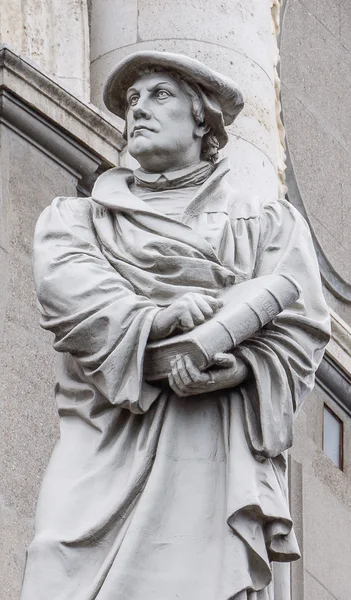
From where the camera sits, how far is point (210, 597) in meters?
8.05

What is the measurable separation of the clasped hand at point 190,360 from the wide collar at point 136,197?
44 cm

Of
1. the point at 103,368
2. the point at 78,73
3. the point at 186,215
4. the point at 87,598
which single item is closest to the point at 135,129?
the point at 186,215

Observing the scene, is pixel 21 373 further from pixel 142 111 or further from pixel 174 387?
pixel 174 387

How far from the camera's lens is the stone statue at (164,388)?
8125 mm

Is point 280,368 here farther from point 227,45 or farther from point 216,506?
point 227,45

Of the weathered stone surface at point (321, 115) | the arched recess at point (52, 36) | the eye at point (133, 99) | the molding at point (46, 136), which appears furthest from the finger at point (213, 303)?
the weathered stone surface at point (321, 115)

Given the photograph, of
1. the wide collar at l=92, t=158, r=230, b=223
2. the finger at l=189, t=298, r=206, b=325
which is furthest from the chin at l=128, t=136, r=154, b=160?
the finger at l=189, t=298, r=206, b=325

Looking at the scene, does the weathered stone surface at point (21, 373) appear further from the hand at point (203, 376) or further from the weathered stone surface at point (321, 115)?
the weathered stone surface at point (321, 115)

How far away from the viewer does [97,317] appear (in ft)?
27.2

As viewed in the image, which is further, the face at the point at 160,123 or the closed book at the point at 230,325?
the face at the point at 160,123

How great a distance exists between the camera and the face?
8.66m

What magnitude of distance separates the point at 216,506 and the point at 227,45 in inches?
127

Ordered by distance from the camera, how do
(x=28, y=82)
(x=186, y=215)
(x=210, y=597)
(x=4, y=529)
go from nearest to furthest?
(x=210, y=597) → (x=186, y=215) → (x=4, y=529) → (x=28, y=82)

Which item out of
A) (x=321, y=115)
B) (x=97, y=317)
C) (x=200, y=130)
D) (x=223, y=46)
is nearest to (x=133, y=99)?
(x=200, y=130)
